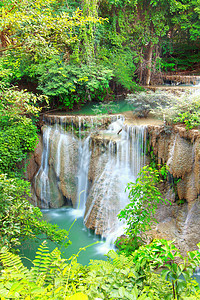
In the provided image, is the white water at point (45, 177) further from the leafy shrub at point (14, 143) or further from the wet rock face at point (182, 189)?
the wet rock face at point (182, 189)

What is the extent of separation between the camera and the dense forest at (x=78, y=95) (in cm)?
176

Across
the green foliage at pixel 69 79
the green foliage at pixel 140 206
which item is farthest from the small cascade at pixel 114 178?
the green foliage at pixel 140 206

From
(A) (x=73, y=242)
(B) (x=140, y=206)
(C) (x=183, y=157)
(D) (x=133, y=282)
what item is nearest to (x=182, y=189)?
(C) (x=183, y=157)

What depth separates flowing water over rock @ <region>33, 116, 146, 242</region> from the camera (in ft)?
24.8

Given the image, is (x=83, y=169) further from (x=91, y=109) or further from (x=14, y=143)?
(x=91, y=109)

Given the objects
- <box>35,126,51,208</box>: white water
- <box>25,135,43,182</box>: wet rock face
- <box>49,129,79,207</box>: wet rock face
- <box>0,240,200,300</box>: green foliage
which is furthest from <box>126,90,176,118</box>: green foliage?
<box>0,240,200,300</box>: green foliage

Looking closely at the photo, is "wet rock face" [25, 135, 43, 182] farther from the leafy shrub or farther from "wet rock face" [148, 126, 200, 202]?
"wet rock face" [148, 126, 200, 202]

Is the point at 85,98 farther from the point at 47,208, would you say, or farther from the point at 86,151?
the point at 47,208

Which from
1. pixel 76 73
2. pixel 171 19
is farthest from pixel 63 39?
pixel 171 19

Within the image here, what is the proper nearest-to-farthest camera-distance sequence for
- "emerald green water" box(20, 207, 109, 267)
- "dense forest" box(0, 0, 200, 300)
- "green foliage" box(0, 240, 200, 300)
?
"green foliage" box(0, 240, 200, 300)
"dense forest" box(0, 0, 200, 300)
"emerald green water" box(20, 207, 109, 267)

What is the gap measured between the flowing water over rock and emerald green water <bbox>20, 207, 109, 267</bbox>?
0.83ft

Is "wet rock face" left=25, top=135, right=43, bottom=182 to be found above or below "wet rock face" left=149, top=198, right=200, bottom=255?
above

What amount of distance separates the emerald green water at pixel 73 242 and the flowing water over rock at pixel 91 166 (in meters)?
0.25

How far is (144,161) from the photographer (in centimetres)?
750
